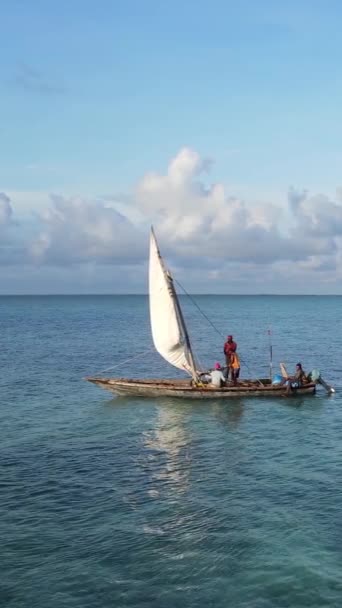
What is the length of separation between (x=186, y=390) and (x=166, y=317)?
585 cm

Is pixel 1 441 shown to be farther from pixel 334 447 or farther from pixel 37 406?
pixel 334 447

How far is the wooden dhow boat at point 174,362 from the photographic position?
43.4 m

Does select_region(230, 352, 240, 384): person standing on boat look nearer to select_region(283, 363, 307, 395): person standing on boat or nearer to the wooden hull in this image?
the wooden hull

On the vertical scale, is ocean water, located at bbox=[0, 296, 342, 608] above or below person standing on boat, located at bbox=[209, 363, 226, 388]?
below

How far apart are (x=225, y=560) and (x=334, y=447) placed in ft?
47.9

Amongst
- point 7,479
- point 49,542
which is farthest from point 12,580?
point 7,479

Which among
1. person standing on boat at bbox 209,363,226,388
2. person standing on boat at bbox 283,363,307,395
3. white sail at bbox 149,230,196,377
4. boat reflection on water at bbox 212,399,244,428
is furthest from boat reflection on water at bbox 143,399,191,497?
person standing on boat at bbox 283,363,307,395

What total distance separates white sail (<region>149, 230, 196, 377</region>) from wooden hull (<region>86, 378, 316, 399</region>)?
222 centimetres

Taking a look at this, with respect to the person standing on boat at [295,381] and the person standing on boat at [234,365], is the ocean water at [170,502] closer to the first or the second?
the person standing on boat at [295,381]

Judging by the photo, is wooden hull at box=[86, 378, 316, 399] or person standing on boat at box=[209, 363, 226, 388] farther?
person standing on boat at box=[209, 363, 226, 388]

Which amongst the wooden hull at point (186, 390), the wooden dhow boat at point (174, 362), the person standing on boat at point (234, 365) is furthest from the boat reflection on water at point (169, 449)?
the person standing on boat at point (234, 365)

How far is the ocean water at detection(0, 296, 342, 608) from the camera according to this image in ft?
57.2

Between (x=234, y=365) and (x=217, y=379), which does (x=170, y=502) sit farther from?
(x=234, y=365)

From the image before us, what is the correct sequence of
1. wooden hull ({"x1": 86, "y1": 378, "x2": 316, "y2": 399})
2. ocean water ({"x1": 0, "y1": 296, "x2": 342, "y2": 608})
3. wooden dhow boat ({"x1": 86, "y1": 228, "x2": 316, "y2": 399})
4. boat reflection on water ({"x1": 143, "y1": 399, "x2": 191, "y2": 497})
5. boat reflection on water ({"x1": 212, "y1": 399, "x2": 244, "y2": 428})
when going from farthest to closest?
wooden dhow boat ({"x1": 86, "y1": 228, "x2": 316, "y2": 399}), wooden hull ({"x1": 86, "y1": 378, "x2": 316, "y2": 399}), boat reflection on water ({"x1": 212, "y1": 399, "x2": 244, "y2": 428}), boat reflection on water ({"x1": 143, "y1": 399, "x2": 191, "y2": 497}), ocean water ({"x1": 0, "y1": 296, "x2": 342, "y2": 608})
